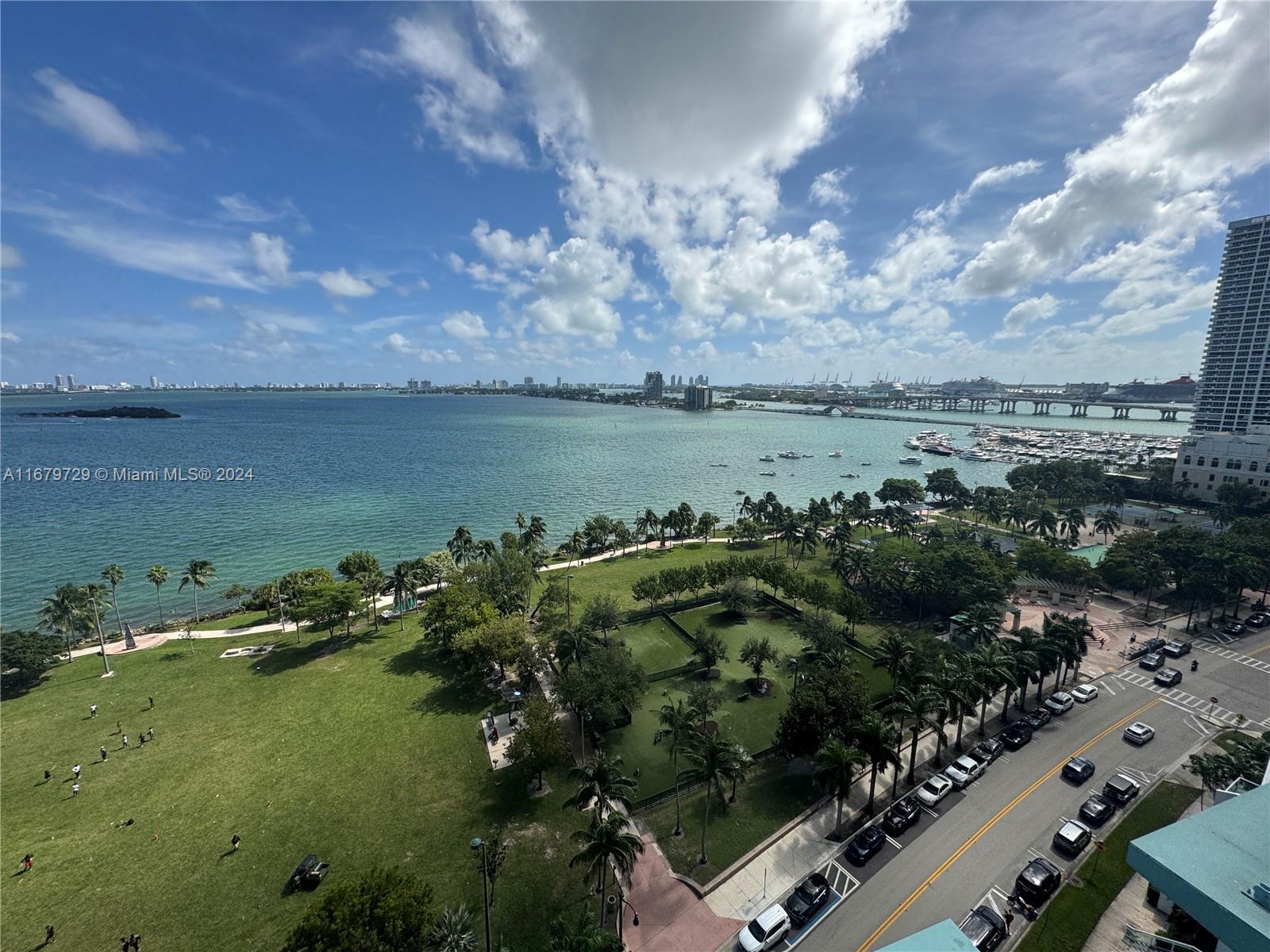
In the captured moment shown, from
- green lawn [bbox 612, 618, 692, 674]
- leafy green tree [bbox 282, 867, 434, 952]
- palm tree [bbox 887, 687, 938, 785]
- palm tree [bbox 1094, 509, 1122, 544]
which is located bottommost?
green lawn [bbox 612, 618, 692, 674]

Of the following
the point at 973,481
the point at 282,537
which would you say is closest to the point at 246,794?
the point at 282,537

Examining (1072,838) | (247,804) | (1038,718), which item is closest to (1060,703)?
(1038,718)

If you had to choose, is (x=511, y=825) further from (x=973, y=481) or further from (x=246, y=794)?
(x=973, y=481)

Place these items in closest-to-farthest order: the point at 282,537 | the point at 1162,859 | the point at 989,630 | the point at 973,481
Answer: the point at 1162,859, the point at 989,630, the point at 282,537, the point at 973,481

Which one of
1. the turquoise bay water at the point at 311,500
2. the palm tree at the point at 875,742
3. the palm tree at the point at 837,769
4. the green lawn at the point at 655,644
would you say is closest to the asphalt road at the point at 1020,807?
the palm tree at the point at 837,769

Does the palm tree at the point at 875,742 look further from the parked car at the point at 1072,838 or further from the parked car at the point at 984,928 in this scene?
the parked car at the point at 1072,838

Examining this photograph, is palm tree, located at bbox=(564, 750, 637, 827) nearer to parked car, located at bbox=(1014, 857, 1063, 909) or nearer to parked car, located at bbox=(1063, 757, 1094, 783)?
parked car, located at bbox=(1014, 857, 1063, 909)

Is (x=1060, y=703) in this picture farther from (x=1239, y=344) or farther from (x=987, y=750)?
(x=1239, y=344)

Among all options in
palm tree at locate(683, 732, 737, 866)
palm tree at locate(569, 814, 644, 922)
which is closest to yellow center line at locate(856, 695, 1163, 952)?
palm tree at locate(683, 732, 737, 866)
